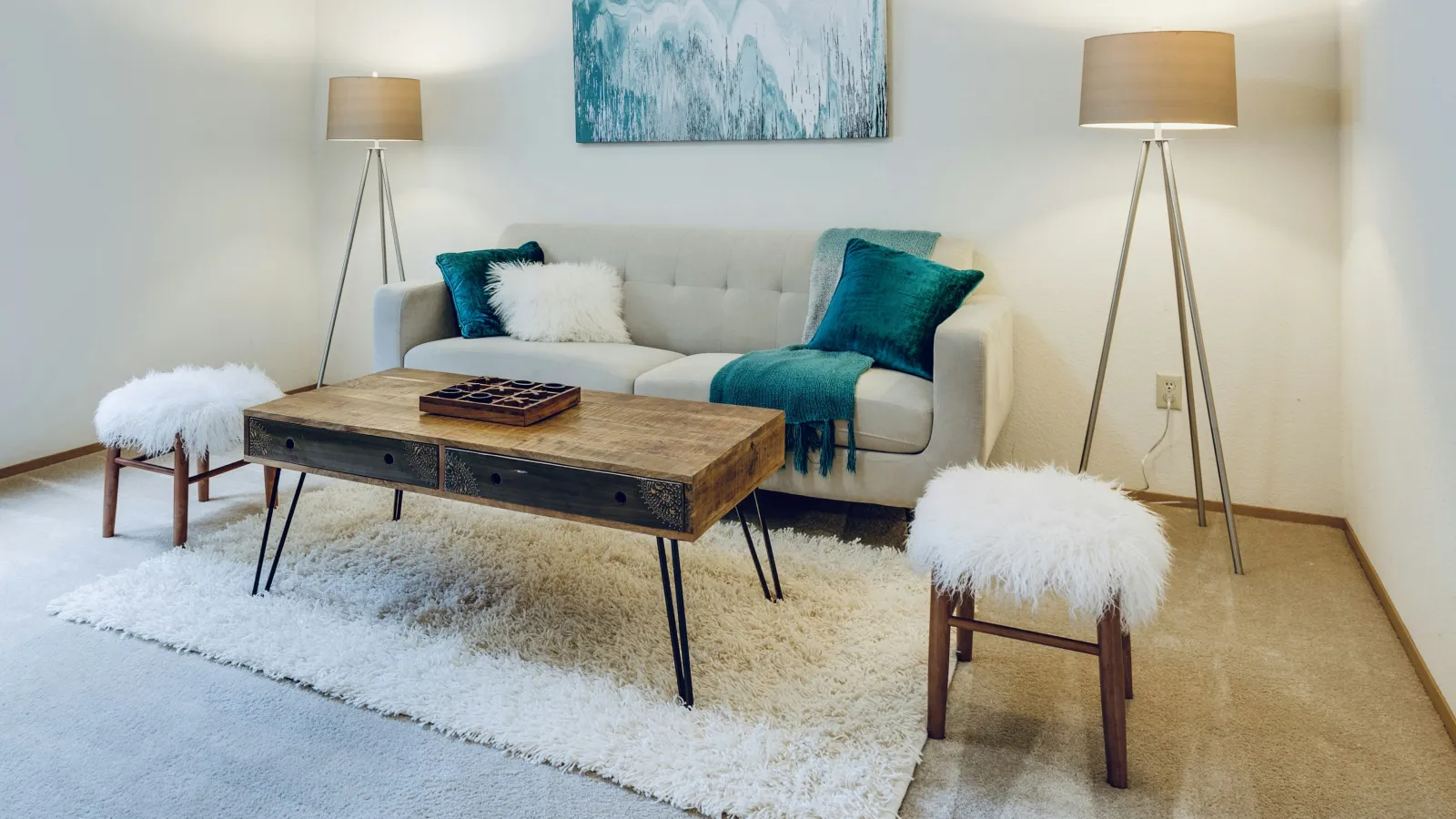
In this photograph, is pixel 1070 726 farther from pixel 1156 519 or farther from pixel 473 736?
pixel 473 736

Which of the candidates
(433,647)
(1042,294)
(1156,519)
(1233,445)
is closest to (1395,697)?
(1156,519)

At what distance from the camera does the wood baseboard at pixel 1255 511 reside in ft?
10.5

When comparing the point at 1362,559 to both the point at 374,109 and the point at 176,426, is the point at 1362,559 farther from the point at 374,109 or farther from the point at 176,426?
the point at 374,109

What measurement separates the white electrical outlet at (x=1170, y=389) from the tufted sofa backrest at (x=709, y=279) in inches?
29.2

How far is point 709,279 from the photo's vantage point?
3.68m

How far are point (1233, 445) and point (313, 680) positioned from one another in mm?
2781

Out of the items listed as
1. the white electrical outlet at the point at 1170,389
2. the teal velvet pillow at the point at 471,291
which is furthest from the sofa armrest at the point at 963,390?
the teal velvet pillow at the point at 471,291

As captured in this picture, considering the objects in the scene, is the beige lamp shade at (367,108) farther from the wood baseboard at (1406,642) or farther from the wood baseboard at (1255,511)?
the wood baseboard at (1406,642)

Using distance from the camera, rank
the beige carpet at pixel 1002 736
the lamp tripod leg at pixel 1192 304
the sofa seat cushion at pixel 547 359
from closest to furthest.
Answer: the beige carpet at pixel 1002 736
the lamp tripod leg at pixel 1192 304
the sofa seat cushion at pixel 547 359

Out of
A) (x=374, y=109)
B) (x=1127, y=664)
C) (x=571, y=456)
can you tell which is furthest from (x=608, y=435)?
(x=374, y=109)

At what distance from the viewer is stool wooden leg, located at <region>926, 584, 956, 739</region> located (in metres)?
1.88

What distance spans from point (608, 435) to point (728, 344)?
146 cm

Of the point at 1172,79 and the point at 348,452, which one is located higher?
the point at 1172,79

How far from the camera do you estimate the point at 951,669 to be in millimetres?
2209
